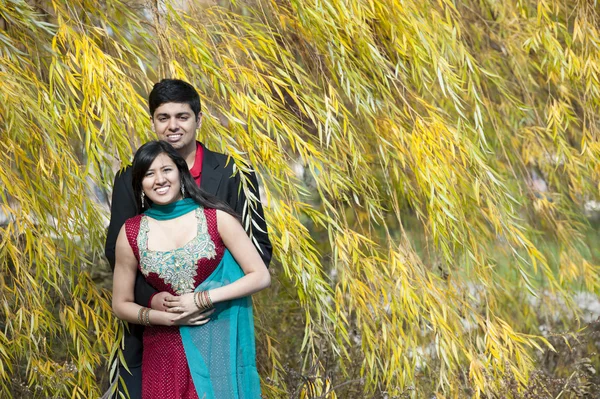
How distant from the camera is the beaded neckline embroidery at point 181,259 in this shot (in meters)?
2.29

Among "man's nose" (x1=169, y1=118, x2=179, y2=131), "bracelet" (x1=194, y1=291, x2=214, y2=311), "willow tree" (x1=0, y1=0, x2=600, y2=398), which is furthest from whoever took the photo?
"willow tree" (x1=0, y1=0, x2=600, y2=398)

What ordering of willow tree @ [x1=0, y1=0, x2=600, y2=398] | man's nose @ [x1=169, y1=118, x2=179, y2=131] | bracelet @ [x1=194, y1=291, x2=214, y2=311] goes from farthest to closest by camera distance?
willow tree @ [x1=0, y1=0, x2=600, y2=398], man's nose @ [x1=169, y1=118, x2=179, y2=131], bracelet @ [x1=194, y1=291, x2=214, y2=311]

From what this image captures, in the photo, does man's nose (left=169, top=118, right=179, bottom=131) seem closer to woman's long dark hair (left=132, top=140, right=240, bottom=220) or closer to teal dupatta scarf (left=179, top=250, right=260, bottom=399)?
woman's long dark hair (left=132, top=140, right=240, bottom=220)

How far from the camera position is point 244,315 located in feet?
7.75

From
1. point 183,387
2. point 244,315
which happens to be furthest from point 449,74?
point 183,387

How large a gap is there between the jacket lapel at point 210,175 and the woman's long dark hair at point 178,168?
0.07 m

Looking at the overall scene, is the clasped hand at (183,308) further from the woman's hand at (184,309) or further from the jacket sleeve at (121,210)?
the jacket sleeve at (121,210)

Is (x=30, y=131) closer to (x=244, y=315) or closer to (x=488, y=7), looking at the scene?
(x=244, y=315)

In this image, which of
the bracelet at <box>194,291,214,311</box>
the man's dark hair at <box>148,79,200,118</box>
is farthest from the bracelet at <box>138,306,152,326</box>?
the man's dark hair at <box>148,79,200,118</box>

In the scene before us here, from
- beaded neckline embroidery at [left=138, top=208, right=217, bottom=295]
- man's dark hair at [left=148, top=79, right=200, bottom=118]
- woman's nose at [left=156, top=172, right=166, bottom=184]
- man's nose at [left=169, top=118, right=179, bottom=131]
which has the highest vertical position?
man's dark hair at [left=148, top=79, right=200, bottom=118]

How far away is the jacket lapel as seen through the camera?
246 cm

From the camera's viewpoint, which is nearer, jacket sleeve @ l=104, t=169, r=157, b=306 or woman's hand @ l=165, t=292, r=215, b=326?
woman's hand @ l=165, t=292, r=215, b=326

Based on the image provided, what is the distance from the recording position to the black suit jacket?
2426 mm

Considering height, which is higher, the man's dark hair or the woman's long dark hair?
the man's dark hair
